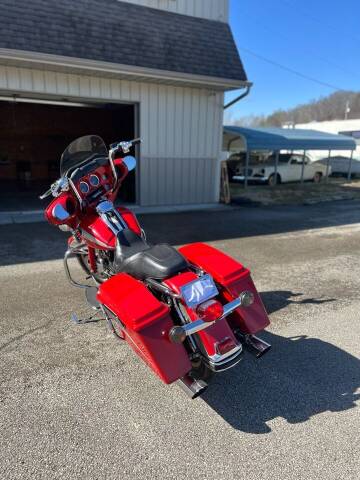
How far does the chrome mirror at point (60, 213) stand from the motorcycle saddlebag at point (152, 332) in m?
1.29

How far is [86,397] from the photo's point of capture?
2.48m

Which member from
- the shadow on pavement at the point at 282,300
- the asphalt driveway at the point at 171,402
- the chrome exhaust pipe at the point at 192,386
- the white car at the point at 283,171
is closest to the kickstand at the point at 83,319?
the asphalt driveway at the point at 171,402

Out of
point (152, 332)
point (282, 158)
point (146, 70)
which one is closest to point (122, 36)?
point (146, 70)

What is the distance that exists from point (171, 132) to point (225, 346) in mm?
8078

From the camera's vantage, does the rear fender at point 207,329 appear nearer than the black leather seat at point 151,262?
Yes

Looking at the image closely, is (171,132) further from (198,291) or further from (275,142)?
(198,291)

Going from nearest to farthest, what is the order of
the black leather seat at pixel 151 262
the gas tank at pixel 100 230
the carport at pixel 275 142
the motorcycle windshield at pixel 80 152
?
the black leather seat at pixel 151 262 < the gas tank at pixel 100 230 < the motorcycle windshield at pixel 80 152 < the carport at pixel 275 142

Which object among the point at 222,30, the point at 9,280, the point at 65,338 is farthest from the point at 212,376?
the point at 222,30

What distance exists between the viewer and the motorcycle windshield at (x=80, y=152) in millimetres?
3631

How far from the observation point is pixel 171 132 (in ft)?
31.5

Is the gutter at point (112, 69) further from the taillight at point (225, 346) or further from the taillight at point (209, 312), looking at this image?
the taillight at point (225, 346)

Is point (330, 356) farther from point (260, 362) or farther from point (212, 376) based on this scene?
point (212, 376)

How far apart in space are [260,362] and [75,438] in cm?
148

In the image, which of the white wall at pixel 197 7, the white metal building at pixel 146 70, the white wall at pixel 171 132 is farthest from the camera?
the white wall at pixel 197 7
